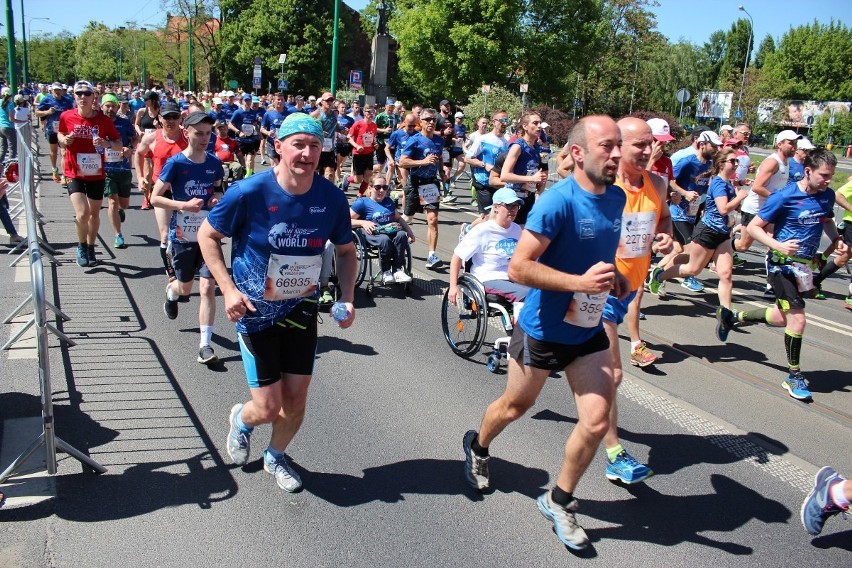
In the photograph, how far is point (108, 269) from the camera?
29.0ft

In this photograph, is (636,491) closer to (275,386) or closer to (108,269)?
(275,386)

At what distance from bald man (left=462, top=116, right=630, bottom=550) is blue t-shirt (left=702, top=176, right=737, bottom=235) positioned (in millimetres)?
4664

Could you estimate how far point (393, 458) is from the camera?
444 centimetres

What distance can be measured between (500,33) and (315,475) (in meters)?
41.8

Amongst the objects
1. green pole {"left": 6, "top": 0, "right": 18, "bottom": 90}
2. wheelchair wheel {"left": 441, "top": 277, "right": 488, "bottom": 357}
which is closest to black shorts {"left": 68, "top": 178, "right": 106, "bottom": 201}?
wheelchair wheel {"left": 441, "top": 277, "right": 488, "bottom": 357}

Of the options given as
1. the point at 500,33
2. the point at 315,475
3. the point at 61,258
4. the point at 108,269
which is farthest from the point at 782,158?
the point at 500,33

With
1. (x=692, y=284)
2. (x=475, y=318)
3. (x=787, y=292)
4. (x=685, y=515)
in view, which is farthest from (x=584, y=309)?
(x=692, y=284)

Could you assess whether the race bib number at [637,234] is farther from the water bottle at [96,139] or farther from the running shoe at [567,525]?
the water bottle at [96,139]

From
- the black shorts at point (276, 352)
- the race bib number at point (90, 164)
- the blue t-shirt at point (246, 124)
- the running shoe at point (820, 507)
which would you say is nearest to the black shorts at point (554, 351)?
the black shorts at point (276, 352)

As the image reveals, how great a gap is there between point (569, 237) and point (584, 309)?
36 cm

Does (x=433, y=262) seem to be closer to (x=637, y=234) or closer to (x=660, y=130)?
(x=660, y=130)

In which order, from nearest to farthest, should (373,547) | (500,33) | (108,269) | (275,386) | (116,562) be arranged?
1. (116,562)
2. (373,547)
3. (275,386)
4. (108,269)
5. (500,33)

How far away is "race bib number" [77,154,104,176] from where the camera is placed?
856 cm

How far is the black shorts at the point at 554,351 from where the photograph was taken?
3.59m
